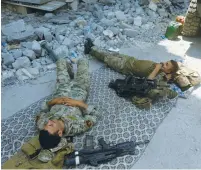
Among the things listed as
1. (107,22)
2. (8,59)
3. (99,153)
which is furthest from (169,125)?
(107,22)

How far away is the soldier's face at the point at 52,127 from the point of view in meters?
3.11

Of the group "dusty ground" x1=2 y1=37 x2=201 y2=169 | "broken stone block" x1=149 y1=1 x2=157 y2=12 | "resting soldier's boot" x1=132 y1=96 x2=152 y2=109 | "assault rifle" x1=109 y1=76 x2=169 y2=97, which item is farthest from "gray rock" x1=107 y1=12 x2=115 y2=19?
"resting soldier's boot" x1=132 y1=96 x2=152 y2=109

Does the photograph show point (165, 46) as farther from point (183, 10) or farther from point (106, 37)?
point (183, 10)

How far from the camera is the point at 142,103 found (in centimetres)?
408

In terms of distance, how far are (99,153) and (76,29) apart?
13.5ft

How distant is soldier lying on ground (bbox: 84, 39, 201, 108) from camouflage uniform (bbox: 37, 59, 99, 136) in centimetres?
69

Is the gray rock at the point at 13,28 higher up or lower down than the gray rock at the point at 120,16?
higher up

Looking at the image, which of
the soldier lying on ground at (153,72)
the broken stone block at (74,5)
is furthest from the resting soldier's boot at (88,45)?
the broken stone block at (74,5)

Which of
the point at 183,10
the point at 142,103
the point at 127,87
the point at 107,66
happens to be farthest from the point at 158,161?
the point at 183,10

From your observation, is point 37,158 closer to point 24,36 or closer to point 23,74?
point 23,74

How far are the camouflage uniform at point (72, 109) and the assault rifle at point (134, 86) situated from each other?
547 mm

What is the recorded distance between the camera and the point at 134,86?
4199mm

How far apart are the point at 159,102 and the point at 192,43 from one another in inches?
118

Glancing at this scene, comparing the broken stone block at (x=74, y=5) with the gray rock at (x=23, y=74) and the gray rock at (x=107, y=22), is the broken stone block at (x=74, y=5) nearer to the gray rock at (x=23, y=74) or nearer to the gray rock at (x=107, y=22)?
the gray rock at (x=107, y=22)
